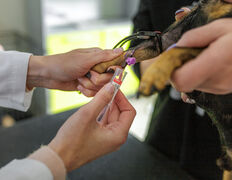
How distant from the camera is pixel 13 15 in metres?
1.67

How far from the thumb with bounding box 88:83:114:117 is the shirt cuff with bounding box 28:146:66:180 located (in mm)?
94

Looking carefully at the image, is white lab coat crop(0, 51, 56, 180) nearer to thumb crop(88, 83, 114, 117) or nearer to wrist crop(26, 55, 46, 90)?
wrist crop(26, 55, 46, 90)

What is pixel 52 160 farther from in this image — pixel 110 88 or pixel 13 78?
pixel 13 78

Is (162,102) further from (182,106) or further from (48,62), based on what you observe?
(48,62)

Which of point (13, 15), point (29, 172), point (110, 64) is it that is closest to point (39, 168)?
point (29, 172)

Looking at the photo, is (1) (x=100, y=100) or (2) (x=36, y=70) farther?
(2) (x=36, y=70)

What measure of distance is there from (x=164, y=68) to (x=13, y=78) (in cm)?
44

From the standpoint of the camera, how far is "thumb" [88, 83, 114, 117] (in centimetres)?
42

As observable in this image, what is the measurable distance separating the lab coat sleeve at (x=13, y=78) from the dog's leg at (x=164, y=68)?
1.33ft

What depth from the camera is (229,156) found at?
48cm

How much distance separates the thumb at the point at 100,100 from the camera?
421 millimetres

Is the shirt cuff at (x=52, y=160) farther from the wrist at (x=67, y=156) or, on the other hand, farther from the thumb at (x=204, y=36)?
the thumb at (x=204, y=36)

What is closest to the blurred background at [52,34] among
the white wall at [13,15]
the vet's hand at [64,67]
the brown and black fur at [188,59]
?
the white wall at [13,15]

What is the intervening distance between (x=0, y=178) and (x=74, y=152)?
0.12 meters
